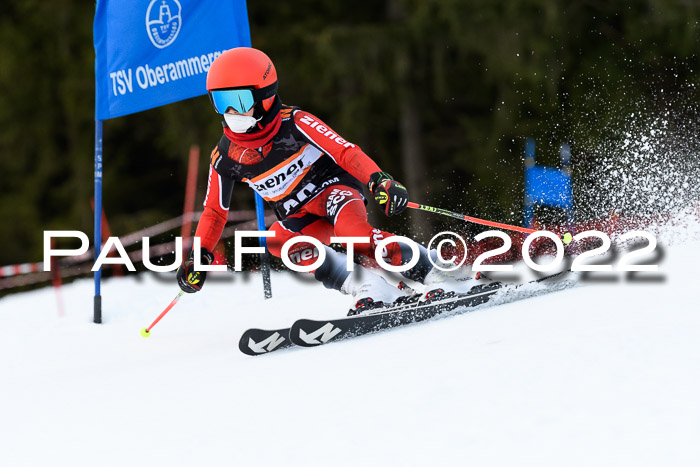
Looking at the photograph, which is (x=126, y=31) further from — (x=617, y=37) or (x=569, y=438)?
(x=617, y=37)

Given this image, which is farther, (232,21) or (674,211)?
(674,211)

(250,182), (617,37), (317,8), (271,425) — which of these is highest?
(317,8)

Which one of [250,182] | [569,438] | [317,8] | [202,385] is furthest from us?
[317,8]

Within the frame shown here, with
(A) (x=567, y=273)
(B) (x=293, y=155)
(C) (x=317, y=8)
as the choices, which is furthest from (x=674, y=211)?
(C) (x=317, y=8)

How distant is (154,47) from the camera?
18.0ft

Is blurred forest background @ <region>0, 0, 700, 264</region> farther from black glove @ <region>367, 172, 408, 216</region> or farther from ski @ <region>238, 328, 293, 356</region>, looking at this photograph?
ski @ <region>238, 328, 293, 356</region>

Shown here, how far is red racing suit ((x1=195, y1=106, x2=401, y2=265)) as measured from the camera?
4.17 m

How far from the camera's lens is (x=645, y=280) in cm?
410

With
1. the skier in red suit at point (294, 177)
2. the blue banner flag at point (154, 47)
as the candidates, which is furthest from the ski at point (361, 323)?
the blue banner flag at point (154, 47)

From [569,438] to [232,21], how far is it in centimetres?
413

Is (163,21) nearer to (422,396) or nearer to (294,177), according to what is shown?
(294,177)

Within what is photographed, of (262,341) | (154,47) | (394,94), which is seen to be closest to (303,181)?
(262,341)

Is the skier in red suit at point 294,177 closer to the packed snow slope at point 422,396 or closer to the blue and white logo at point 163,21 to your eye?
the packed snow slope at point 422,396

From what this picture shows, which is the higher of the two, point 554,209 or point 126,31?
point 126,31
